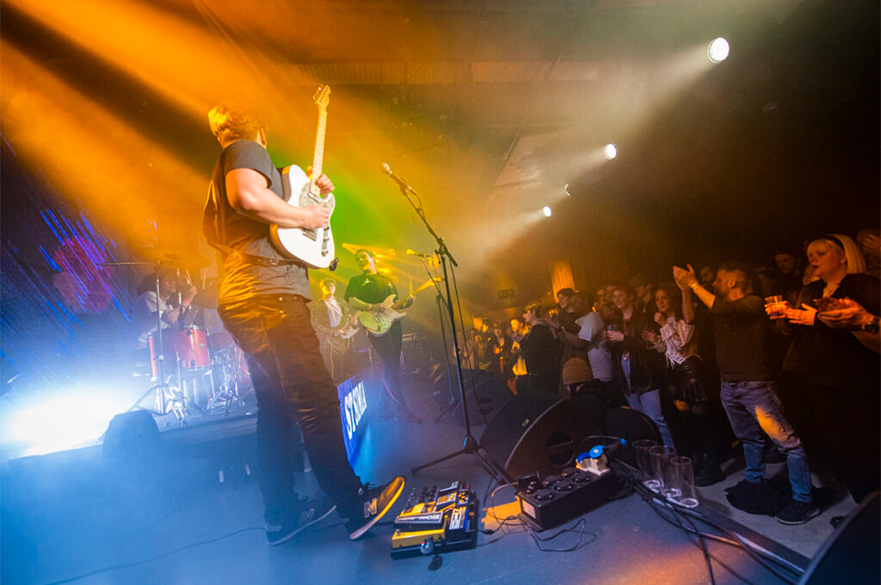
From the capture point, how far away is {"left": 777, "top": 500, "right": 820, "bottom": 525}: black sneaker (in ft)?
5.75

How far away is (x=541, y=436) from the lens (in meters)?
2.23

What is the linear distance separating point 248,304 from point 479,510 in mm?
1749

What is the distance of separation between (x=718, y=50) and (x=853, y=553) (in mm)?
4705

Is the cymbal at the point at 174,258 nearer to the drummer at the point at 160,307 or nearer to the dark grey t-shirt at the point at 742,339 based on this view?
the drummer at the point at 160,307

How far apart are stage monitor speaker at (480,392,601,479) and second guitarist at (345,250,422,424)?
2.66m

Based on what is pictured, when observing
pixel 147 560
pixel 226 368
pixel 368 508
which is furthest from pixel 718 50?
pixel 226 368

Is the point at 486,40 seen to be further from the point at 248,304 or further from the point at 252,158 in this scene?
the point at 248,304

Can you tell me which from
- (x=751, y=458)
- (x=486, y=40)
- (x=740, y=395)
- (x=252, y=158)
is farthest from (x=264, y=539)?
(x=486, y=40)

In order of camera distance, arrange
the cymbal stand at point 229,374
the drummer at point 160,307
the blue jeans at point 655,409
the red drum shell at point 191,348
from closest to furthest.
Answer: the blue jeans at point 655,409 → the red drum shell at point 191,348 → the drummer at point 160,307 → the cymbal stand at point 229,374

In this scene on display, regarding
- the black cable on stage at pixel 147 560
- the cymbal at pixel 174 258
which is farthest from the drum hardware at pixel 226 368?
the black cable on stage at pixel 147 560

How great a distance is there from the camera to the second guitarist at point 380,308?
492 centimetres

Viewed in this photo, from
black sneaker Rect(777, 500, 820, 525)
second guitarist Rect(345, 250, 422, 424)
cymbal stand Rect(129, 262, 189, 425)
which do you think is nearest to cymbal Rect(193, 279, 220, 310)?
cymbal stand Rect(129, 262, 189, 425)

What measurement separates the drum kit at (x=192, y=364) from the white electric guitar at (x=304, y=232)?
2871 millimetres

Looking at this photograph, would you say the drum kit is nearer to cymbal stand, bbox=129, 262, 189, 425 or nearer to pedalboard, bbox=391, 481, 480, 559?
cymbal stand, bbox=129, 262, 189, 425
